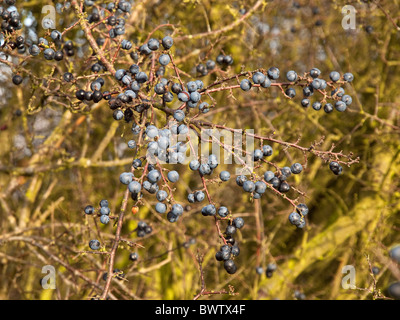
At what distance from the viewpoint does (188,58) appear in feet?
13.7

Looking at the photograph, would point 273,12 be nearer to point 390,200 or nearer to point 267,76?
point 390,200

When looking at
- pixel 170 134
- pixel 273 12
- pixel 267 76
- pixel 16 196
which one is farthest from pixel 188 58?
pixel 16 196

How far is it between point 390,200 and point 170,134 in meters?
3.37

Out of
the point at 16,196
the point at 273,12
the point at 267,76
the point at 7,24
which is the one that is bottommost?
the point at 267,76

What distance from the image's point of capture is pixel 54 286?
11.2 ft

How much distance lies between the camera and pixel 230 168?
5055mm

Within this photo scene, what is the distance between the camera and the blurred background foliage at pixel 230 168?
414cm

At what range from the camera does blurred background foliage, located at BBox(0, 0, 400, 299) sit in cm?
414

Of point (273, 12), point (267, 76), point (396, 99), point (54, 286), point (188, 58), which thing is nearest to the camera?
point (267, 76)
